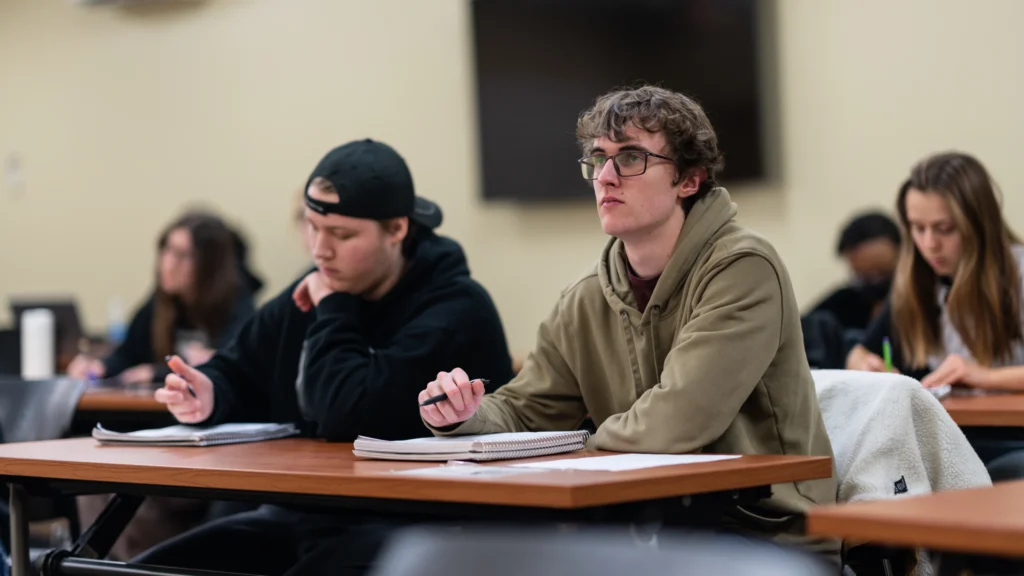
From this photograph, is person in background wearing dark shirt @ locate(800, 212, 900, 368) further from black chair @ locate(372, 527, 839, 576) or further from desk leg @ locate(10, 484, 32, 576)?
black chair @ locate(372, 527, 839, 576)

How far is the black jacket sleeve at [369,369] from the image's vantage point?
2.61 metres

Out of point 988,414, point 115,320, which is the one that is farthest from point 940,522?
point 115,320

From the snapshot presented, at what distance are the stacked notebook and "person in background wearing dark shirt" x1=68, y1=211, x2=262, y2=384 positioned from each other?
209cm

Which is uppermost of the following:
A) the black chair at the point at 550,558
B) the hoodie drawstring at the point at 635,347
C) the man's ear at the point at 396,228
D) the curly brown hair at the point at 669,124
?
the curly brown hair at the point at 669,124

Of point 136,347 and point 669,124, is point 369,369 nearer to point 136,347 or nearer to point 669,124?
point 669,124

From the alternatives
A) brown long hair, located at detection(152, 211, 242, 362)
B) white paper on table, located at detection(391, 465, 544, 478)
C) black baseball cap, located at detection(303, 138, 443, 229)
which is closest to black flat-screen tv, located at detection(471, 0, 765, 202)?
brown long hair, located at detection(152, 211, 242, 362)

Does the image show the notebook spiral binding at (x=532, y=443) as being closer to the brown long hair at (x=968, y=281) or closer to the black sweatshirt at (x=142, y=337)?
the brown long hair at (x=968, y=281)

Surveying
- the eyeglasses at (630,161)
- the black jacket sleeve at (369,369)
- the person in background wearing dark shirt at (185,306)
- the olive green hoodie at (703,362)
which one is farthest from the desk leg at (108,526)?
the person in background wearing dark shirt at (185,306)

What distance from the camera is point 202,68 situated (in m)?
6.60

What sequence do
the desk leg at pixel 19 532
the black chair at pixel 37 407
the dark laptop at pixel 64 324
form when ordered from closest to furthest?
1. the desk leg at pixel 19 532
2. the black chair at pixel 37 407
3. the dark laptop at pixel 64 324

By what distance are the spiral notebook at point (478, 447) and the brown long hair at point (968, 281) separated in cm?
156

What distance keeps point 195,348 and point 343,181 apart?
7.15ft

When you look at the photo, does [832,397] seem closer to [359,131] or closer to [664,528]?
[664,528]

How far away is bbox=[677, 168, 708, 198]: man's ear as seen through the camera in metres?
2.34
